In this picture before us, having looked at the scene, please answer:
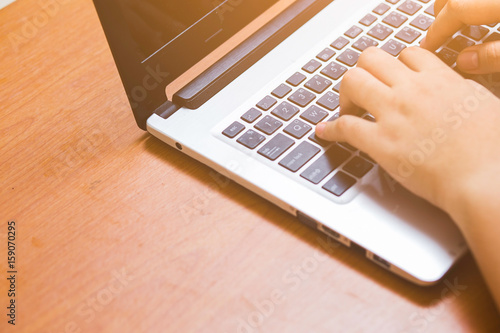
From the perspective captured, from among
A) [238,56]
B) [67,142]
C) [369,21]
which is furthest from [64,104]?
[369,21]

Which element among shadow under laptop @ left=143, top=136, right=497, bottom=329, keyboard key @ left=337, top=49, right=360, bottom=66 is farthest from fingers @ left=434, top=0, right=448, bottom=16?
shadow under laptop @ left=143, top=136, right=497, bottom=329

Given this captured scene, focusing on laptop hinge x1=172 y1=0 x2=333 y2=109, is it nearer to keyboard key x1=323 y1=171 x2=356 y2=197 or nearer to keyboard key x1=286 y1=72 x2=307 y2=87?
keyboard key x1=286 y1=72 x2=307 y2=87

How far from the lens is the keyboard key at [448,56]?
64 cm

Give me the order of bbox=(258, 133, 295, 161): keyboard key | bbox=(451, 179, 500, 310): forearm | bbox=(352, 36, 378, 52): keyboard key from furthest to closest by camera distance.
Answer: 1. bbox=(352, 36, 378, 52): keyboard key
2. bbox=(258, 133, 295, 161): keyboard key
3. bbox=(451, 179, 500, 310): forearm

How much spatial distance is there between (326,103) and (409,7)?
0.21 m

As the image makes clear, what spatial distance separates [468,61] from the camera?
604 millimetres

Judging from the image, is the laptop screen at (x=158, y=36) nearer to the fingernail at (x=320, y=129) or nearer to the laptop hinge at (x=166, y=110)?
the laptop hinge at (x=166, y=110)

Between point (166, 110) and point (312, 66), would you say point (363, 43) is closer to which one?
point (312, 66)

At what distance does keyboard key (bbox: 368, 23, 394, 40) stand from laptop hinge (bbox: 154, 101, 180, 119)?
263mm

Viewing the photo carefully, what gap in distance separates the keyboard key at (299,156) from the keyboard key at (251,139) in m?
0.04

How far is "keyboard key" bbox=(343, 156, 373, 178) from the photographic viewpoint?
21.2 inches

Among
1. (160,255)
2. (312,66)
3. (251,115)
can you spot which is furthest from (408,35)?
(160,255)

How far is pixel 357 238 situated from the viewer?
0.49 metres

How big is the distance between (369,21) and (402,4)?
5cm
